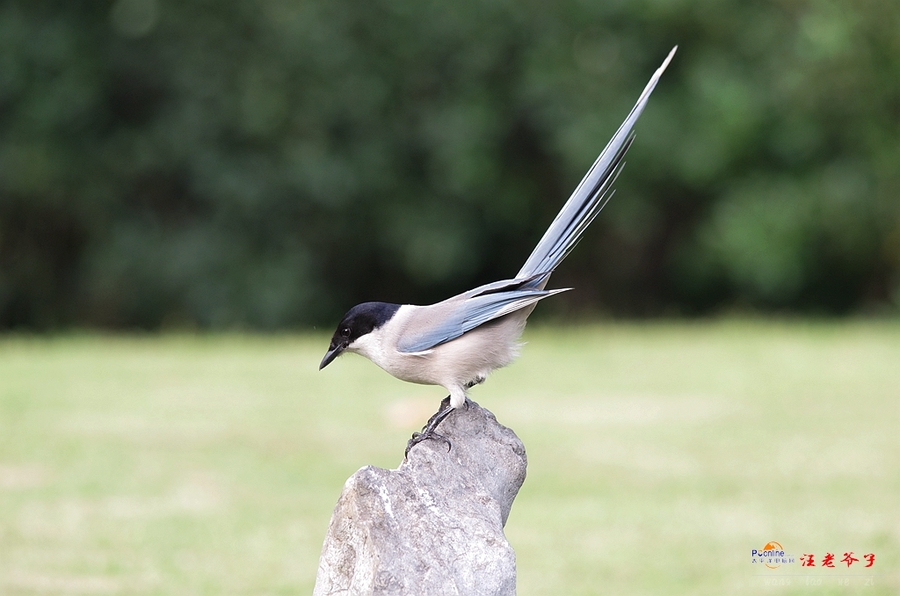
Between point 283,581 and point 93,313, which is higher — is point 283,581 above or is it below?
below

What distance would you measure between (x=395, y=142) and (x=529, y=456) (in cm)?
1067

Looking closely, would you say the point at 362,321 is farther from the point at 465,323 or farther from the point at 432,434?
the point at 432,434

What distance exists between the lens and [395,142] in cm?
1883

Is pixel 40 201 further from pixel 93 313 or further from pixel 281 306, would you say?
pixel 281 306

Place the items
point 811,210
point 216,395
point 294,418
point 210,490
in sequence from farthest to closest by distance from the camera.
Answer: point 811,210
point 216,395
point 294,418
point 210,490

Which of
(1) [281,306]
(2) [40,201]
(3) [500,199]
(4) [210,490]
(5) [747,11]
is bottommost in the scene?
(4) [210,490]

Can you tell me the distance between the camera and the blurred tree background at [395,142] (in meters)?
17.3

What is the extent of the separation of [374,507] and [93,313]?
1544cm

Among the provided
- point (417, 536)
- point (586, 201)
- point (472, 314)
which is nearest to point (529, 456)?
point (472, 314)

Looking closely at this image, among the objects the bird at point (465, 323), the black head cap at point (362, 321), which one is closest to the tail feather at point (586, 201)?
the bird at point (465, 323)

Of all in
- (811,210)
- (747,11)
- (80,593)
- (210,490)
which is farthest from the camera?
(747,11)

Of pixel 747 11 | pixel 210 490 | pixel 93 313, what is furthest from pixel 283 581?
pixel 747 11

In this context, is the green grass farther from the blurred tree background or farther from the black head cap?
the blurred tree background

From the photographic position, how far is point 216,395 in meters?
11.2
